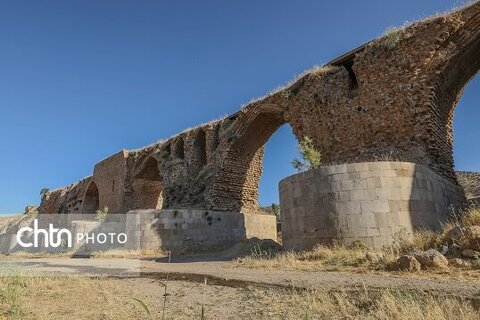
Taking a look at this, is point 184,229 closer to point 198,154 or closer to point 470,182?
point 198,154

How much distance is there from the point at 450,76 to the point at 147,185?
23919 mm

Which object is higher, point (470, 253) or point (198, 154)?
point (198, 154)

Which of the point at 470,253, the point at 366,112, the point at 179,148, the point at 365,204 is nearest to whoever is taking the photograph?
the point at 470,253

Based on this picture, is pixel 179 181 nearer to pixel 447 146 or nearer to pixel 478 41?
pixel 447 146

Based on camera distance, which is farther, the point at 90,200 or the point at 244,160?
the point at 90,200

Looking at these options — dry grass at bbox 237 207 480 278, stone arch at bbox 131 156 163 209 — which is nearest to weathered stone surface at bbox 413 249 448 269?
dry grass at bbox 237 207 480 278

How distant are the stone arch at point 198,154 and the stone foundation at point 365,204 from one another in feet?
47.3

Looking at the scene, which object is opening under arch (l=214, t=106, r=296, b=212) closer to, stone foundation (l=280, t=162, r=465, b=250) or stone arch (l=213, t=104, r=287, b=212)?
stone arch (l=213, t=104, r=287, b=212)

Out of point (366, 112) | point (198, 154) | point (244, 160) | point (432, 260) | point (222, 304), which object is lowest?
point (222, 304)

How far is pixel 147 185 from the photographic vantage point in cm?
3030

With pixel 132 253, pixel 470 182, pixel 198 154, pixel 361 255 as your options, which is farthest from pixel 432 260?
pixel 470 182

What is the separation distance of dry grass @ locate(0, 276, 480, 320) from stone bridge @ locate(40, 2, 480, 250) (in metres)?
9.46

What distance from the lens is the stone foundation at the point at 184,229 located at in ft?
54.4

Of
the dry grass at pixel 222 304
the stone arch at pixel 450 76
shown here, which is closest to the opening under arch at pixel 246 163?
the stone arch at pixel 450 76
